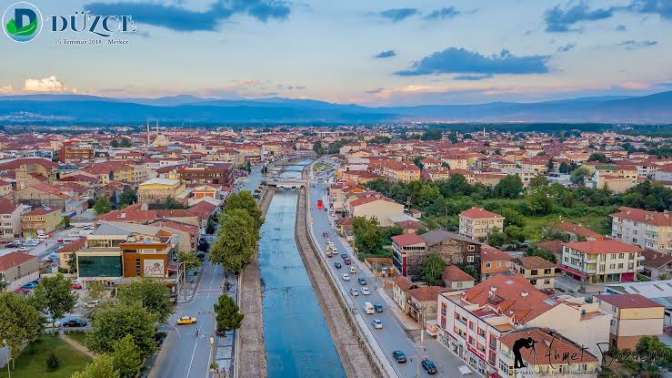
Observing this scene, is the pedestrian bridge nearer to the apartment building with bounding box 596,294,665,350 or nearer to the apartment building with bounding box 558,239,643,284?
the apartment building with bounding box 558,239,643,284

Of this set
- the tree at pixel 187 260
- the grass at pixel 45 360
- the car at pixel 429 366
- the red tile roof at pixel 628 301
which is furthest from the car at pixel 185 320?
the red tile roof at pixel 628 301

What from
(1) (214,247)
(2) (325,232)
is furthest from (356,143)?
(1) (214,247)

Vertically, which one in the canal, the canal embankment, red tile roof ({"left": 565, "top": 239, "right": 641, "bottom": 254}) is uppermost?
red tile roof ({"left": 565, "top": 239, "right": 641, "bottom": 254})

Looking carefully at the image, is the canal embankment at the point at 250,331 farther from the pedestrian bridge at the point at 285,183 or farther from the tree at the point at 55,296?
the pedestrian bridge at the point at 285,183

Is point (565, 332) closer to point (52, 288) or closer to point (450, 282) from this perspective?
point (450, 282)

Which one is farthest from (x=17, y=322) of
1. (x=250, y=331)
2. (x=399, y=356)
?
(x=399, y=356)

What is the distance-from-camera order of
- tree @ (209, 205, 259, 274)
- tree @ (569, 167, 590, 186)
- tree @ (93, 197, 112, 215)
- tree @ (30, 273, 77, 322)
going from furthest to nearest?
tree @ (569, 167, 590, 186) → tree @ (93, 197, 112, 215) → tree @ (209, 205, 259, 274) → tree @ (30, 273, 77, 322)

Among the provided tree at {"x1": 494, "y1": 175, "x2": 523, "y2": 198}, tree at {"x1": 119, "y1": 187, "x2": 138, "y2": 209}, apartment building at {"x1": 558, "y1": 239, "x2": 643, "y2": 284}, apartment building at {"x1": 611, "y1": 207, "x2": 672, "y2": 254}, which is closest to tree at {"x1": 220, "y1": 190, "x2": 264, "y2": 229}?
tree at {"x1": 119, "y1": 187, "x2": 138, "y2": 209}
